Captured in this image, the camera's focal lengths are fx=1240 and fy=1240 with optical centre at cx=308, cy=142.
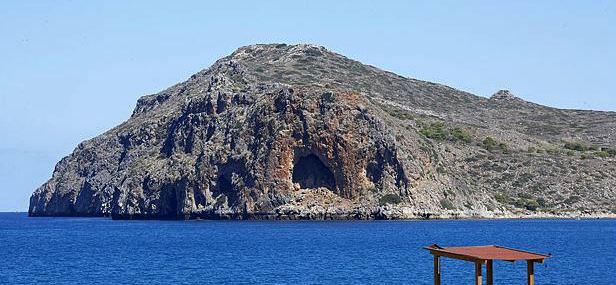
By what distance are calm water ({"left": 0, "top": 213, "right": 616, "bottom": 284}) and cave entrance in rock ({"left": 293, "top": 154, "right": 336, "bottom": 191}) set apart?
38.5ft

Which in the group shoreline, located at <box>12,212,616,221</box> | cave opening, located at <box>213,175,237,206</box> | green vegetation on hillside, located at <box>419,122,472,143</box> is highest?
green vegetation on hillside, located at <box>419,122,472,143</box>

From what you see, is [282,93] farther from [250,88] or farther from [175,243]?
[175,243]

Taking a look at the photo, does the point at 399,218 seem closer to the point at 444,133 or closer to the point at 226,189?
the point at 226,189

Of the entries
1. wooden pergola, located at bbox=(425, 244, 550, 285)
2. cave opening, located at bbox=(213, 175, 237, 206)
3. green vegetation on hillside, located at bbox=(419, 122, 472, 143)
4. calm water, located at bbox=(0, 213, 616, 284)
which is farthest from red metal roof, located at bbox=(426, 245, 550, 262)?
green vegetation on hillside, located at bbox=(419, 122, 472, 143)

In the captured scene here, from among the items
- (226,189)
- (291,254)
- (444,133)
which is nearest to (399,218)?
(226,189)

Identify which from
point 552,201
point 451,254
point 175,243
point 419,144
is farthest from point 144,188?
point 451,254

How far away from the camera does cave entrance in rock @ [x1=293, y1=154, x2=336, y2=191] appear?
14888 centimetres

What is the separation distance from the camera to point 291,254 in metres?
86.8

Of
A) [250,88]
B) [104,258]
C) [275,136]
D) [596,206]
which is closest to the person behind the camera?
[104,258]

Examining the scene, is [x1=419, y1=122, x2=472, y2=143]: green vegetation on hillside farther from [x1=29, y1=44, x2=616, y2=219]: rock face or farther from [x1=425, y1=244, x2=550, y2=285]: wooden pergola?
[x1=425, y1=244, x2=550, y2=285]: wooden pergola

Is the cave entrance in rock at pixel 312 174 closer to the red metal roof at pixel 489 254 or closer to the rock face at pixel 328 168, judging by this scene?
the rock face at pixel 328 168

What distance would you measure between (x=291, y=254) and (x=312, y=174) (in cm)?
6327

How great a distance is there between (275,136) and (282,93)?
757 centimetres

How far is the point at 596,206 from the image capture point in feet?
540
